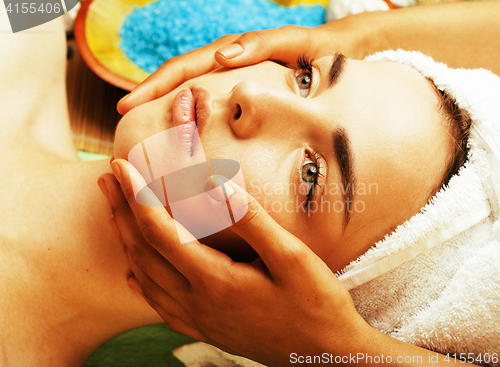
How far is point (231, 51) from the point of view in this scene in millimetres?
760

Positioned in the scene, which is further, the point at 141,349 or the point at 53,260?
the point at 141,349

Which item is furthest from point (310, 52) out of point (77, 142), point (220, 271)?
point (77, 142)

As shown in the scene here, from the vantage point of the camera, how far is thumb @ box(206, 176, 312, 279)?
55cm

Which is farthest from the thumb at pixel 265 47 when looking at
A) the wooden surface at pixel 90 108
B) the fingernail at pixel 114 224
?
the wooden surface at pixel 90 108

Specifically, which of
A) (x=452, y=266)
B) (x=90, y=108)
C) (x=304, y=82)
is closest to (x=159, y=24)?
(x=90, y=108)

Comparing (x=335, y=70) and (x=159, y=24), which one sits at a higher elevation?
(x=335, y=70)

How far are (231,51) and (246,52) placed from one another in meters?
0.04

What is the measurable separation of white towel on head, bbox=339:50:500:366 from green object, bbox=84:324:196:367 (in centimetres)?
72

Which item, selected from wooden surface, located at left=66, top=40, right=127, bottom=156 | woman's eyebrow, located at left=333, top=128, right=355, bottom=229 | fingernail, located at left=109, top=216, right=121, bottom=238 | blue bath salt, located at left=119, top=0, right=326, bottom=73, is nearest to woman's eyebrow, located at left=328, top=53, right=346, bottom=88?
woman's eyebrow, located at left=333, top=128, right=355, bottom=229

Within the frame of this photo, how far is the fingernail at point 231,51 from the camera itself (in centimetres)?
75

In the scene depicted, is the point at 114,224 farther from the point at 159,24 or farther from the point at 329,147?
the point at 159,24

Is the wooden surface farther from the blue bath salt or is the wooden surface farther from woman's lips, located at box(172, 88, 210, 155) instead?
woman's lips, located at box(172, 88, 210, 155)

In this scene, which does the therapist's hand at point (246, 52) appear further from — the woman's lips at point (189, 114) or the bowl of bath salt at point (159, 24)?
the bowl of bath salt at point (159, 24)

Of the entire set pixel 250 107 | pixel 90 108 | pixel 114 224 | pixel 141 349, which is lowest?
pixel 141 349
